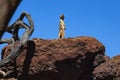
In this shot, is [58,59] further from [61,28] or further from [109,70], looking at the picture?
[61,28]

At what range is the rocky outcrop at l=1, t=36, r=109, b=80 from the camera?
510 inches

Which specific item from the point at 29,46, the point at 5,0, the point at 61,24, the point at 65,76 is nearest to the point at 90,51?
the point at 65,76

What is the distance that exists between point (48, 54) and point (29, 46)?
2.69 ft

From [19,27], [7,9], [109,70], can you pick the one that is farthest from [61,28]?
[7,9]

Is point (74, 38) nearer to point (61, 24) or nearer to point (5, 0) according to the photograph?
point (61, 24)

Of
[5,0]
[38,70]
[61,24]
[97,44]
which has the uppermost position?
[61,24]

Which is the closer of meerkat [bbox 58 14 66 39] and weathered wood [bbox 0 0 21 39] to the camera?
weathered wood [bbox 0 0 21 39]

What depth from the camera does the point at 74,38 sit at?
1342 cm

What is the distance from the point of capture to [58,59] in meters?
12.9

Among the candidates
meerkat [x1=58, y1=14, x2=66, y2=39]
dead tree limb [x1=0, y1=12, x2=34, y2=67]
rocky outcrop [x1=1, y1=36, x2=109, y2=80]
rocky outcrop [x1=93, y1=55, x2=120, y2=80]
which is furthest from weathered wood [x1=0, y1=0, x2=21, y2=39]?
meerkat [x1=58, y1=14, x2=66, y2=39]

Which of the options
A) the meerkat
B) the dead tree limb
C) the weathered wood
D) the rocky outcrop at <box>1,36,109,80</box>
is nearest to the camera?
the weathered wood

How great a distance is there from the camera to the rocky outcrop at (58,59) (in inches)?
510

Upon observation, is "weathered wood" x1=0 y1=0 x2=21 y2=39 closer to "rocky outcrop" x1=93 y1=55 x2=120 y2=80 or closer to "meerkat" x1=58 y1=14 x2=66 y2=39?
"rocky outcrop" x1=93 y1=55 x2=120 y2=80

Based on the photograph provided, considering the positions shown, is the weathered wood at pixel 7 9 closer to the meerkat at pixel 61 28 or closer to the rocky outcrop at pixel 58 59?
the rocky outcrop at pixel 58 59
